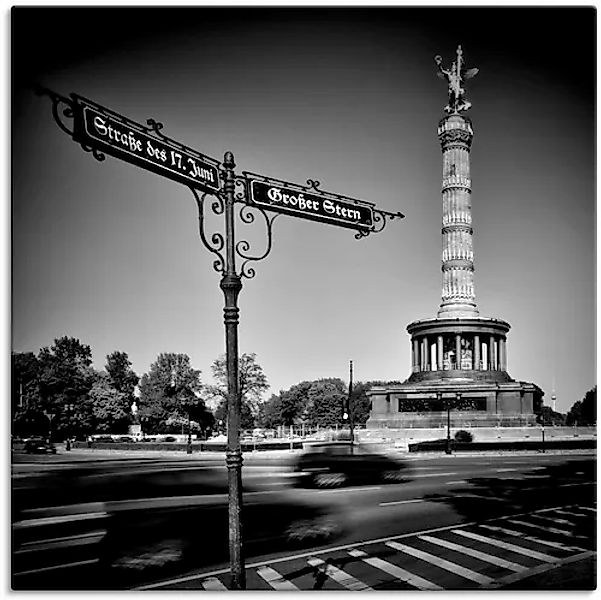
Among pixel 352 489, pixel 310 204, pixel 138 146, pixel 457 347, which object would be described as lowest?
pixel 352 489

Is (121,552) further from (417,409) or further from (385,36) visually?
(417,409)

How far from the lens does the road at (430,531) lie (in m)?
8.76

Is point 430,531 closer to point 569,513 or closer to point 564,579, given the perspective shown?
point 569,513

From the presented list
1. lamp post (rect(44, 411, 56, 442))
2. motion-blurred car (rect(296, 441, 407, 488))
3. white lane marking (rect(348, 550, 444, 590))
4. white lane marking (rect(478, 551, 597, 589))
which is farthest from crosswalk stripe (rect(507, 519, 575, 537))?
lamp post (rect(44, 411, 56, 442))

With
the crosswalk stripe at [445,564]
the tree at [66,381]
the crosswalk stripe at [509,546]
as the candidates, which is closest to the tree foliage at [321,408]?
the tree at [66,381]

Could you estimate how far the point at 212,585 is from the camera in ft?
27.9

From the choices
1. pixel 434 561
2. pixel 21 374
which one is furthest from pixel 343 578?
pixel 21 374

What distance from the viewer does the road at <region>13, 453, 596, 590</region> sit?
876 cm

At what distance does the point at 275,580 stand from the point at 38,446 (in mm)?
5583

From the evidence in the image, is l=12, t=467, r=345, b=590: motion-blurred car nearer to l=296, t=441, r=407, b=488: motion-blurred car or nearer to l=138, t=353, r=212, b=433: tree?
l=296, t=441, r=407, b=488: motion-blurred car

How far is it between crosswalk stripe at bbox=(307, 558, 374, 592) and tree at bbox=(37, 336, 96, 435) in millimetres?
5311

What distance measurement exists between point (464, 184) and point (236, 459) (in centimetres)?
5072

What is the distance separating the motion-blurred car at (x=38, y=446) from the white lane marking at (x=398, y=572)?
531cm

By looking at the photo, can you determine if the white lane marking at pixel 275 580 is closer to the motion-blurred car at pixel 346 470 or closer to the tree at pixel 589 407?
the tree at pixel 589 407
